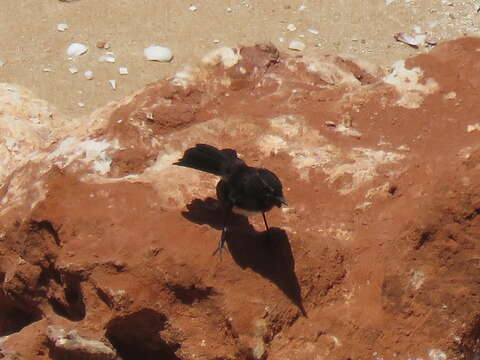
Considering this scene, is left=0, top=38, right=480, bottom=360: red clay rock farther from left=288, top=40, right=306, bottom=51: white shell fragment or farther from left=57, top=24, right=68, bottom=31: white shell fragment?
left=57, top=24, right=68, bottom=31: white shell fragment

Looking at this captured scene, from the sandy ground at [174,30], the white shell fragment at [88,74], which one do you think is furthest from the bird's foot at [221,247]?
the white shell fragment at [88,74]

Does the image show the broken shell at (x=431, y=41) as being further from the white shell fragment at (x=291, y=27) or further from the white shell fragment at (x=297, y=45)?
the white shell fragment at (x=291, y=27)

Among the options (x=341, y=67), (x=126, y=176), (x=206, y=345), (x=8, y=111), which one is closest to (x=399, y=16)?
(x=341, y=67)

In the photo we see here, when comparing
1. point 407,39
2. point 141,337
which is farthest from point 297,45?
point 141,337

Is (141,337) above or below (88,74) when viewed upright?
above

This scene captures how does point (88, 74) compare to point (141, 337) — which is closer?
point (141, 337)

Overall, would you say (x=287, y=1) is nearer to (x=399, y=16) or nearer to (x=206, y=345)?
(x=399, y=16)

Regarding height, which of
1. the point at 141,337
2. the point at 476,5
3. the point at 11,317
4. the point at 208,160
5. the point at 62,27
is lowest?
the point at 62,27

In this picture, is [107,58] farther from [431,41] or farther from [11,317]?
[11,317]
